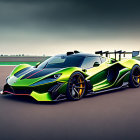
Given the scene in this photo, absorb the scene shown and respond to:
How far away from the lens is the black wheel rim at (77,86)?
5980 mm

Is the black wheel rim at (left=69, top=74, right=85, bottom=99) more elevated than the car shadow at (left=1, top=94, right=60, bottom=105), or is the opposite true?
the black wheel rim at (left=69, top=74, right=85, bottom=99)

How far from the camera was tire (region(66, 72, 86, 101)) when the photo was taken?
5.89 m

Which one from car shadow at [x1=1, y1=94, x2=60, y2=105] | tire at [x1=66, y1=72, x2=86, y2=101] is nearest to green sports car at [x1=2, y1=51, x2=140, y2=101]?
tire at [x1=66, y1=72, x2=86, y2=101]

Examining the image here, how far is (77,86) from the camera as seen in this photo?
6133 mm

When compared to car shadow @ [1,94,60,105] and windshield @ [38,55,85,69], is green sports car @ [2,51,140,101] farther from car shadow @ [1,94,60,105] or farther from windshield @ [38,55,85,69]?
car shadow @ [1,94,60,105]

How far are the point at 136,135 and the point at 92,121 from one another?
928mm

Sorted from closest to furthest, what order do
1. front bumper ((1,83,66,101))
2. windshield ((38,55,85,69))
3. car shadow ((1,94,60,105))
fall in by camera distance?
front bumper ((1,83,66,101)) → car shadow ((1,94,60,105)) → windshield ((38,55,85,69))

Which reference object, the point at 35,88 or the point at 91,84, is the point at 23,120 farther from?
the point at 91,84

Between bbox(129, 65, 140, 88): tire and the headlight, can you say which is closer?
the headlight

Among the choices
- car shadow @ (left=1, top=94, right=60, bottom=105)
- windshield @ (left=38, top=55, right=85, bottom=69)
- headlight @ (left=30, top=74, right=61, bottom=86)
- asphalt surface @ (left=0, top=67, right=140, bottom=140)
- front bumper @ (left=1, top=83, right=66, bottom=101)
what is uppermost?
windshield @ (left=38, top=55, right=85, bottom=69)

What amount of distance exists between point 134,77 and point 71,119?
466cm

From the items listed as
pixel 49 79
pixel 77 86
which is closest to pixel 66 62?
pixel 77 86

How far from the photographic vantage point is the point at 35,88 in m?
5.54

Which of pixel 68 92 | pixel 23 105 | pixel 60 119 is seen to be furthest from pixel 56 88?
pixel 60 119
